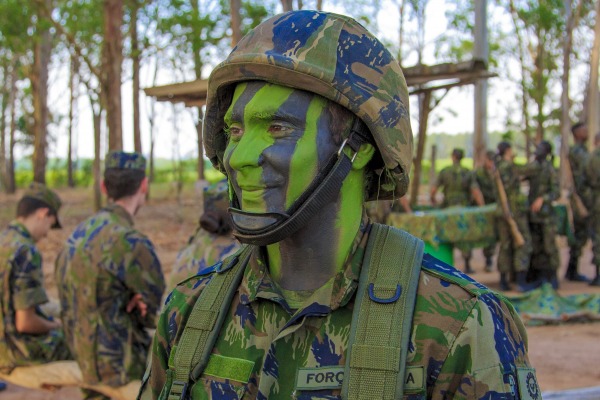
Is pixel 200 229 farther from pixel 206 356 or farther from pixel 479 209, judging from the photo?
pixel 479 209

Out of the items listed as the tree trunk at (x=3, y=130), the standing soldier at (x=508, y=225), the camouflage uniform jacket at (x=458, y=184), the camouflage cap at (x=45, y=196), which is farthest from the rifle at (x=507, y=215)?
the tree trunk at (x=3, y=130)

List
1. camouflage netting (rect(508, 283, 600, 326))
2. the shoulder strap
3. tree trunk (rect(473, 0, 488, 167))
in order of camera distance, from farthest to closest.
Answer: tree trunk (rect(473, 0, 488, 167)) → camouflage netting (rect(508, 283, 600, 326)) → the shoulder strap

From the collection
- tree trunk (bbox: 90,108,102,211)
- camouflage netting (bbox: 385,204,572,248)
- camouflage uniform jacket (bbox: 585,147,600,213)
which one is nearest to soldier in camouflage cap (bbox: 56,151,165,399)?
camouflage netting (bbox: 385,204,572,248)

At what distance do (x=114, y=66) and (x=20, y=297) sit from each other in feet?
28.2

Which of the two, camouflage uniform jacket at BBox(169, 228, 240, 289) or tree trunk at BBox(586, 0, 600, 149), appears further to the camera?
tree trunk at BBox(586, 0, 600, 149)

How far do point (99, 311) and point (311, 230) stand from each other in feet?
10.00

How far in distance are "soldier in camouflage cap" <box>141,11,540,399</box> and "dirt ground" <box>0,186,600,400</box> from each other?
4811mm

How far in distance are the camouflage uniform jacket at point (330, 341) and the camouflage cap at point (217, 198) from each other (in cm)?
264

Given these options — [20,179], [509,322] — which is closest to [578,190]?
[509,322]

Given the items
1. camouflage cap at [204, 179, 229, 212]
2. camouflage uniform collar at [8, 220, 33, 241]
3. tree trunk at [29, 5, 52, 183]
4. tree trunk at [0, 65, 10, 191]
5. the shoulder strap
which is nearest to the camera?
the shoulder strap

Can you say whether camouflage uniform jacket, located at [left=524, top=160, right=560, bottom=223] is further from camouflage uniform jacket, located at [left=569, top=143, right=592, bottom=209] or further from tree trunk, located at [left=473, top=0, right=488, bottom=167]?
tree trunk, located at [left=473, top=0, right=488, bottom=167]

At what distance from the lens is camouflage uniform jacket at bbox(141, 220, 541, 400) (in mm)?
1438

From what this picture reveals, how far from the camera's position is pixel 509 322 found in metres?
1.52

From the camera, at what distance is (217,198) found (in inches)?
177
